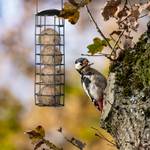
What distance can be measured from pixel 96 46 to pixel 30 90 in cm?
474

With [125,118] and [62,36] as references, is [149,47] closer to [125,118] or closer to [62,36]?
[125,118]

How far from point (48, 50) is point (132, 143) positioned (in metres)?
A: 1.96

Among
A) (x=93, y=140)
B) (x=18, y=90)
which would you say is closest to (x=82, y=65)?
(x=93, y=140)

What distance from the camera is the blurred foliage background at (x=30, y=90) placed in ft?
21.1

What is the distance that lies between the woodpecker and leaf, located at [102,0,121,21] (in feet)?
3.45

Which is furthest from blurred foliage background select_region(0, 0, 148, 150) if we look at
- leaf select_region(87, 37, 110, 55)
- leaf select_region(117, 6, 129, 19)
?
leaf select_region(117, 6, 129, 19)

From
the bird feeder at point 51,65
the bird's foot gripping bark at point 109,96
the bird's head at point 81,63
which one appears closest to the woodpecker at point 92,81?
the bird's head at point 81,63

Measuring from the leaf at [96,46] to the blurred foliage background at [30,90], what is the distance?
368 cm

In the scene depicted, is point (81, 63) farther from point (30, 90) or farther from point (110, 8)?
point (30, 90)

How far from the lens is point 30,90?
7145 mm

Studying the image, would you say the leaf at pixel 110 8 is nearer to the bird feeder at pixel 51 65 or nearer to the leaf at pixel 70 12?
the leaf at pixel 70 12

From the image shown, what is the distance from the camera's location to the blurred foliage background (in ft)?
21.1

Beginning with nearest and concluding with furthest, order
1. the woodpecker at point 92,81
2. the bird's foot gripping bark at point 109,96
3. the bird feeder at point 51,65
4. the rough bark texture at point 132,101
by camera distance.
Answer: the rough bark texture at point 132,101 → the bird's foot gripping bark at point 109,96 → the woodpecker at point 92,81 → the bird feeder at point 51,65

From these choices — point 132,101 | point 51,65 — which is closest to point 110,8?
point 132,101
